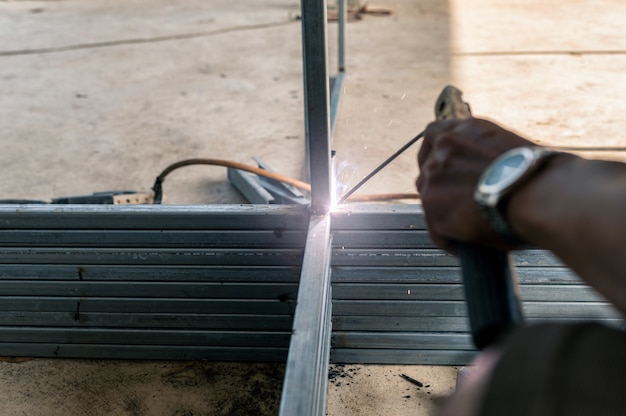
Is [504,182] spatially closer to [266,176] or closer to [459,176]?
[459,176]

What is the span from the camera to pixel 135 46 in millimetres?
4773

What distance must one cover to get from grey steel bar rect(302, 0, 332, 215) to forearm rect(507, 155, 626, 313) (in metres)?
0.79

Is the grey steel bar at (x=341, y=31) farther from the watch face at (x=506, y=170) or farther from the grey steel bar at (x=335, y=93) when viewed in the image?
the watch face at (x=506, y=170)

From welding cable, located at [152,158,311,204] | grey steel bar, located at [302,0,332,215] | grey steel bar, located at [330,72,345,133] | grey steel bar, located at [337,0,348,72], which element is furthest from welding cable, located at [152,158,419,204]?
grey steel bar, located at [337,0,348,72]

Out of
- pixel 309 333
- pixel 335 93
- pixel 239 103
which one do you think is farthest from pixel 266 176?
pixel 239 103

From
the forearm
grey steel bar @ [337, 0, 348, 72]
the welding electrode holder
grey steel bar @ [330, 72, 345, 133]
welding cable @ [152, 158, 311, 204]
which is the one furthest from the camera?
grey steel bar @ [337, 0, 348, 72]

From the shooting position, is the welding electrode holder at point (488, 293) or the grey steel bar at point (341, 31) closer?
the welding electrode holder at point (488, 293)

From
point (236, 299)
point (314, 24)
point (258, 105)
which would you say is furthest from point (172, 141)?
point (314, 24)

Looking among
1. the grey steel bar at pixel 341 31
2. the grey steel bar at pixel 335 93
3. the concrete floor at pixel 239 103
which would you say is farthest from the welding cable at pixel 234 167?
the grey steel bar at pixel 341 31

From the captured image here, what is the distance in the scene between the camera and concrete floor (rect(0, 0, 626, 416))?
5.63 ft

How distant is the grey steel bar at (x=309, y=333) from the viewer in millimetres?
982

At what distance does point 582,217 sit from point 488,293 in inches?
5.5

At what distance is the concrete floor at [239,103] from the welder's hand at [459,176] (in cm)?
98

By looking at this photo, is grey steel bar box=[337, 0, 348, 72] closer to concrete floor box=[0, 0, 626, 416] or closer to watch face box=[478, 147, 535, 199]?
concrete floor box=[0, 0, 626, 416]
